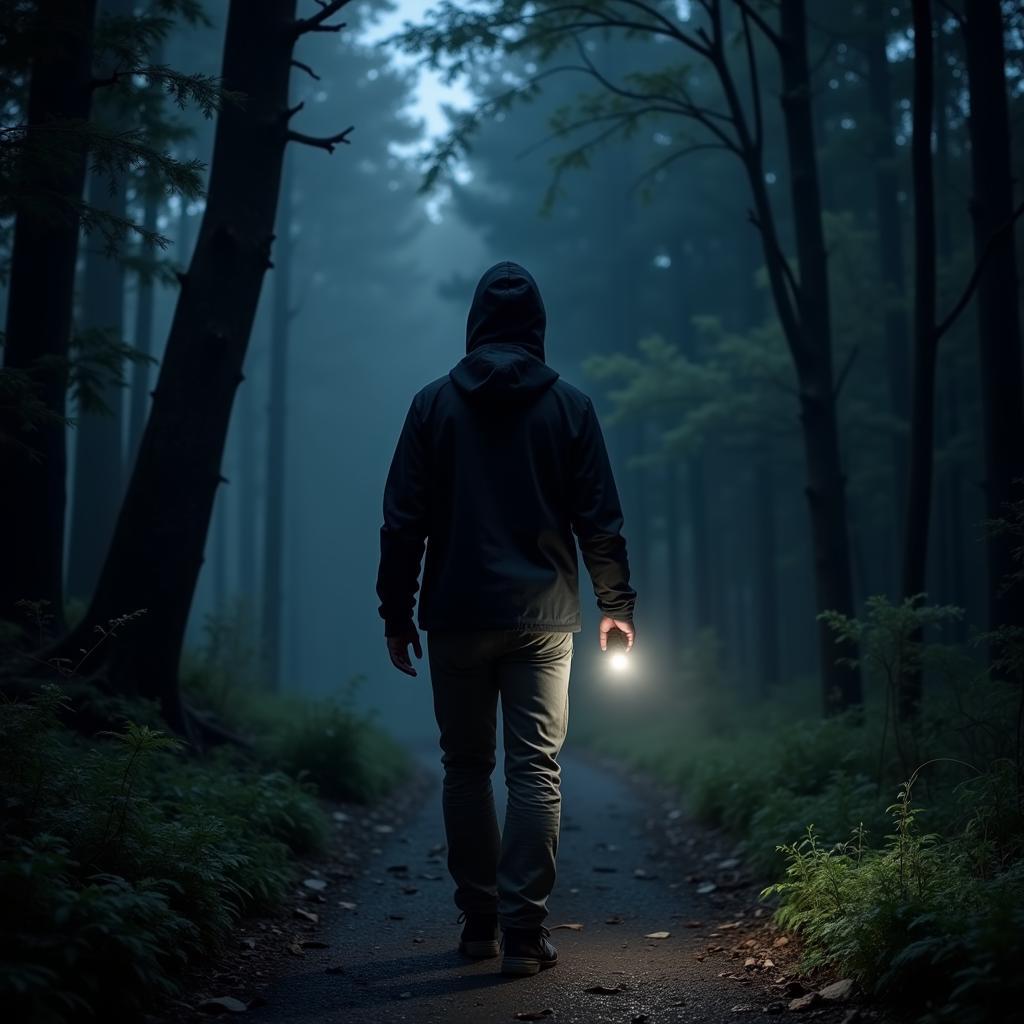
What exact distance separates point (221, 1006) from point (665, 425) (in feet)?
72.2

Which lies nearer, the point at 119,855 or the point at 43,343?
the point at 119,855

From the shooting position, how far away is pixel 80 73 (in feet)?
22.1

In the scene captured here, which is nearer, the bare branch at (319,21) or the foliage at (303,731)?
the bare branch at (319,21)

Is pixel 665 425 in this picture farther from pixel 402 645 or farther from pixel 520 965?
pixel 520 965

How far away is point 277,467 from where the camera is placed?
2205 centimetres

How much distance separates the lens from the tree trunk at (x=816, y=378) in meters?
8.12

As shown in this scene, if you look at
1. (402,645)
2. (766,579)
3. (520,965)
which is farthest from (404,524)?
(766,579)

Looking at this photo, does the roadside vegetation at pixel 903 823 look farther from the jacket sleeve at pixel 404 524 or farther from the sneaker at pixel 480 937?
the jacket sleeve at pixel 404 524

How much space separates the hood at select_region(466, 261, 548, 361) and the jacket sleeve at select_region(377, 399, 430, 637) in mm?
522

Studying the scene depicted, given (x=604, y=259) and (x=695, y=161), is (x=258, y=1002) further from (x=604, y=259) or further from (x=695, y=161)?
(x=604, y=259)

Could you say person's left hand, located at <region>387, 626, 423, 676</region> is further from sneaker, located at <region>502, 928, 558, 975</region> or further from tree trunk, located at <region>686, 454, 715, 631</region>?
tree trunk, located at <region>686, 454, 715, 631</region>

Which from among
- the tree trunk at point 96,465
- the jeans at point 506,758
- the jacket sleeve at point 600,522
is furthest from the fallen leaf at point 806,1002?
the tree trunk at point 96,465

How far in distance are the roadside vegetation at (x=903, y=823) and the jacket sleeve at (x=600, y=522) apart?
131 centimetres

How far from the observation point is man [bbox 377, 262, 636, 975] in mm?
3885
